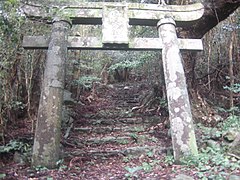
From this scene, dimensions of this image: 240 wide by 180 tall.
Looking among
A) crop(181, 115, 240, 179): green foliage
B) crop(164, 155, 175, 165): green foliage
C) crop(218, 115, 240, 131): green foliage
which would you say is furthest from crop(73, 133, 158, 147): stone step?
crop(218, 115, 240, 131): green foliage

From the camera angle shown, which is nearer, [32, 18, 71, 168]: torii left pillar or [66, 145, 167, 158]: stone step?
[32, 18, 71, 168]: torii left pillar

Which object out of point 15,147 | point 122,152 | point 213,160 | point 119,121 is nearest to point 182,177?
point 213,160

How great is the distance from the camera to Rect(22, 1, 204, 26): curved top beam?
5225mm

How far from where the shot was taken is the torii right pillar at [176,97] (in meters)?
4.55

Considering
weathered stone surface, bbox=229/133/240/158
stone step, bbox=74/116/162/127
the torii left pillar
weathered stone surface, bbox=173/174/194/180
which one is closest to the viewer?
weathered stone surface, bbox=173/174/194/180

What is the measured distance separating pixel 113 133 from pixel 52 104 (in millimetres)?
2353

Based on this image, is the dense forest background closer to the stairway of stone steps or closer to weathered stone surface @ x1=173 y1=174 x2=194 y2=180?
the stairway of stone steps

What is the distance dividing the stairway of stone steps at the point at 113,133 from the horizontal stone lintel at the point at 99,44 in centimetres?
210

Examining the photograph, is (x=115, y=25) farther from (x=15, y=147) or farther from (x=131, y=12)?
(x=15, y=147)

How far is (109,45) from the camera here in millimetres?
5359

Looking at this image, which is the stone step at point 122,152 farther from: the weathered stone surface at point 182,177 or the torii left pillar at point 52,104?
the weathered stone surface at point 182,177

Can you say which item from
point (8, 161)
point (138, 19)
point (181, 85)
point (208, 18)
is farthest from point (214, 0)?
point (8, 161)

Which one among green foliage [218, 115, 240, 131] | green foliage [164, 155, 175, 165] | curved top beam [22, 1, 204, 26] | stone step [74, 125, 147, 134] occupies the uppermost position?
curved top beam [22, 1, 204, 26]

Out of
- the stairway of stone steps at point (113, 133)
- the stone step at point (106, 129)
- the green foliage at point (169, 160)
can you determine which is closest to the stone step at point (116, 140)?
the stairway of stone steps at point (113, 133)
